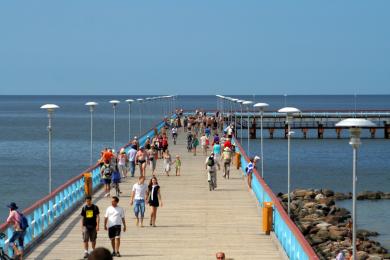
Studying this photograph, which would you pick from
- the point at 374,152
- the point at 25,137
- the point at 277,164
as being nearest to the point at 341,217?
the point at 277,164

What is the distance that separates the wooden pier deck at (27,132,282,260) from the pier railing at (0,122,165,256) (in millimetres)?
222

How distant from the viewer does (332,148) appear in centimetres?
9125

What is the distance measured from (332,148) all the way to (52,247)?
7505cm

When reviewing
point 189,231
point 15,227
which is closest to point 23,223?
point 15,227

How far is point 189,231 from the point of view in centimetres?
2039

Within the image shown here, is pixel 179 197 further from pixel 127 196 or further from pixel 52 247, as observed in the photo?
pixel 52 247

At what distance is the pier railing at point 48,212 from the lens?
1772 cm

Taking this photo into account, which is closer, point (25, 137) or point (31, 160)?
point (31, 160)

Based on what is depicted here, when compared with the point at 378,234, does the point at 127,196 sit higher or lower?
higher

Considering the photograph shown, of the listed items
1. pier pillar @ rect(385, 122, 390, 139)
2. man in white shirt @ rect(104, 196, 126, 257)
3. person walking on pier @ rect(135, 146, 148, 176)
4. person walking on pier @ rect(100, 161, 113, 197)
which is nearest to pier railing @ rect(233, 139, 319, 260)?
man in white shirt @ rect(104, 196, 126, 257)

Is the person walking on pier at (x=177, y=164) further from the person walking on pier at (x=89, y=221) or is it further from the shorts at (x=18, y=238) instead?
the shorts at (x=18, y=238)

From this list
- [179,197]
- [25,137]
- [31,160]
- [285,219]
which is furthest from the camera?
[25,137]

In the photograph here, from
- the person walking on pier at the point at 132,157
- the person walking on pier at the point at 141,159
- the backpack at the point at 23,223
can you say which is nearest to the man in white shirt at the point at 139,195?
the backpack at the point at 23,223

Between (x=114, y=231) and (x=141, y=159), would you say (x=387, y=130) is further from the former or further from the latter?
(x=114, y=231)
